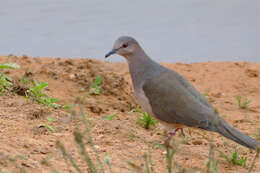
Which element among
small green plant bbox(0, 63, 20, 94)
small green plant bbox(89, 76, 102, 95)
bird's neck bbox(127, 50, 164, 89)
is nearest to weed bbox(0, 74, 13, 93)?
small green plant bbox(0, 63, 20, 94)

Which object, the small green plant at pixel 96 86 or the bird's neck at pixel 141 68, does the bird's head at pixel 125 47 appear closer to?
the bird's neck at pixel 141 68

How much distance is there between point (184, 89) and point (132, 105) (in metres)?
1.80

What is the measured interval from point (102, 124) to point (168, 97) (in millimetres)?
881

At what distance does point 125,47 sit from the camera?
15.3ft

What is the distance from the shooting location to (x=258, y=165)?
405 cm

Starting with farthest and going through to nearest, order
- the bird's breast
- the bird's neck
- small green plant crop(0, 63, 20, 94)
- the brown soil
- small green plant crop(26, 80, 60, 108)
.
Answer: small green plant crop(0, 63, 20, 94) < small green plant crop(26, 80, 60, 108) < the bird's neck < the bird's breast < the brown soil

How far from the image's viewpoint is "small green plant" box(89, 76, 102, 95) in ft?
19.6

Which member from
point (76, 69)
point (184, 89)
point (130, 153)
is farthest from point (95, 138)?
point (76, 69)

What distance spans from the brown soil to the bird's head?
0.81m

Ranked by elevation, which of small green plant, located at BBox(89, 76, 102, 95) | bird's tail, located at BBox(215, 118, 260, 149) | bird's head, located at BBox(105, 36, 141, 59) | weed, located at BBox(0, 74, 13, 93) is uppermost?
bird's head, located at BBox(105, 36, 141, 59)


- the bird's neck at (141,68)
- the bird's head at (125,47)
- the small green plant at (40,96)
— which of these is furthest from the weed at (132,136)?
the small green plant at (40,96)

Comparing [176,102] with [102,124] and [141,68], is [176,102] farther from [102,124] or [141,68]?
[102,124]

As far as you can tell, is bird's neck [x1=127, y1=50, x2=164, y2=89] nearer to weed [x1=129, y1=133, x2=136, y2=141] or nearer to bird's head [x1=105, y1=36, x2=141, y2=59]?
bird's head [x1=105, y1=36, x2=141, y2=59]

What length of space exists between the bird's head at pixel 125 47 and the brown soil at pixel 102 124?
31.8 inches
